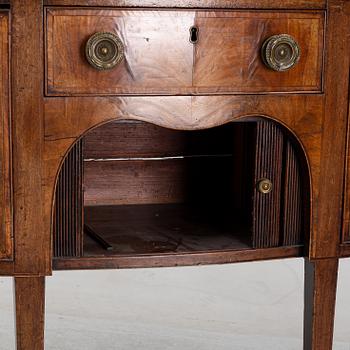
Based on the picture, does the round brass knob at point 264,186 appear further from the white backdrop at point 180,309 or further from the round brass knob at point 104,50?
the white backdrop at point 180,309

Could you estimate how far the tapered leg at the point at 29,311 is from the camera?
152cm

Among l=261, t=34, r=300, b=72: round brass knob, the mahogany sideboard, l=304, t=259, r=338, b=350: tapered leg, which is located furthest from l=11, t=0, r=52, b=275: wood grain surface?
l=304, t=259, r=338, b=350: tapered leg

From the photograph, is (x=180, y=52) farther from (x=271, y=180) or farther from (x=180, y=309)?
(x=180, y=309)

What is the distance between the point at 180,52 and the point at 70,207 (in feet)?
0.93

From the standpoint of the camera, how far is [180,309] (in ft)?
7.73

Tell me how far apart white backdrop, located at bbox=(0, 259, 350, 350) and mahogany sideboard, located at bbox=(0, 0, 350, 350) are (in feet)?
1.53

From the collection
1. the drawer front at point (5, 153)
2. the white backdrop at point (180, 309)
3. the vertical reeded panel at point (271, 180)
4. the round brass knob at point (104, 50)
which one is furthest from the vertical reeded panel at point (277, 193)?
the white backdrop at point (180, 309)

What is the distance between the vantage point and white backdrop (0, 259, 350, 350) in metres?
2.11

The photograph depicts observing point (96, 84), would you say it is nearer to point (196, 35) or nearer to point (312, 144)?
point (196, 35)

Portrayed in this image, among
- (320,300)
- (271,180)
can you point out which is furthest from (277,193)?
(320,300)

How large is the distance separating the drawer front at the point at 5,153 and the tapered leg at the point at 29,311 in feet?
0.18

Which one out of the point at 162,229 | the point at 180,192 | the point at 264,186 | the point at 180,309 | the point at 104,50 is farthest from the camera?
the point at 180,309

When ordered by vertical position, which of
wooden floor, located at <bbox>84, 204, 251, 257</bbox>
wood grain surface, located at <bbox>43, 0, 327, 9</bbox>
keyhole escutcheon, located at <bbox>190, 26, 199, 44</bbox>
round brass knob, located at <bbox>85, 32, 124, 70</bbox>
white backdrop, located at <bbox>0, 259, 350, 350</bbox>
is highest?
wood grain surface, located at <bbox>43, 0, 327, 9</bbox>

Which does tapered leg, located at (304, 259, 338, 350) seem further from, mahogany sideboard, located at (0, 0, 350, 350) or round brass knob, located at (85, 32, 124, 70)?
round brass knob, located at (85, 32, 124, 70)
